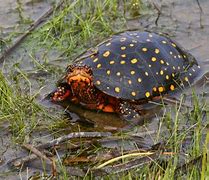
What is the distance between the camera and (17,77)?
7547mm

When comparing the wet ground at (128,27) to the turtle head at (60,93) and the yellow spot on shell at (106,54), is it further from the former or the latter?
the yellow spot on shell at (106,54)

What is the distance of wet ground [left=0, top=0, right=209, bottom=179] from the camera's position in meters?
6.35

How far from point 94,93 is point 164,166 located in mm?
1855

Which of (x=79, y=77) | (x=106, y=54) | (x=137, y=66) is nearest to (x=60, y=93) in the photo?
(x=79, y=77)

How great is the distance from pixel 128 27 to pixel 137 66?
2109mm

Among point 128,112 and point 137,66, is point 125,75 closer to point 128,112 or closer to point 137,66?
point 137,66

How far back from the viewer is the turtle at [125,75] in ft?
22.5

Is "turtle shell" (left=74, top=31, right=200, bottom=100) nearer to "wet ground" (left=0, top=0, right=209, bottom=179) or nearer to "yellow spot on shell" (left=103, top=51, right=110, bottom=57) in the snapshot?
"yellow spot on shell" (left=103, top=51, right=110, bottom=57)

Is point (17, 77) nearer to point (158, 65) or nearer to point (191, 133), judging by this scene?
point (158, 65)

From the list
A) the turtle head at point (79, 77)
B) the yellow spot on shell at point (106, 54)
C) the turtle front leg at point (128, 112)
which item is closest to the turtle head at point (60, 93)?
the turtle head at point (79, 77)

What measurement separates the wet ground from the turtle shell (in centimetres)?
27

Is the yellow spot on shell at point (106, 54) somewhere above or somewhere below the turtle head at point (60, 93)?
above

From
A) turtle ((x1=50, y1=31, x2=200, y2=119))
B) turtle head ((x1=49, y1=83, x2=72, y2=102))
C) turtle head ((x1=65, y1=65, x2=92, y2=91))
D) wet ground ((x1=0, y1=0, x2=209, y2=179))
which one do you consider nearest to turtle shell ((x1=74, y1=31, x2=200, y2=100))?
turtle ((x1=50, y1=31, x2=200, y2=119))

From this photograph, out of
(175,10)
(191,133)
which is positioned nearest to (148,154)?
(191,133)
